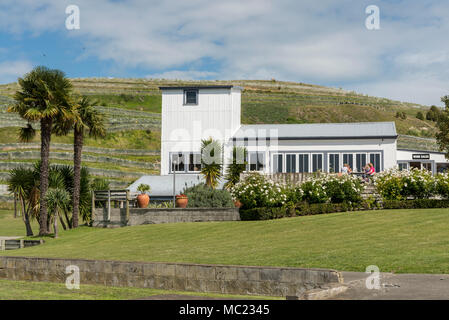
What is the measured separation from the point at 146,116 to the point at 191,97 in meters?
55.0

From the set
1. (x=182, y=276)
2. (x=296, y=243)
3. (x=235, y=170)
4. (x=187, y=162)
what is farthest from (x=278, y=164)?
(x=182, y=276)

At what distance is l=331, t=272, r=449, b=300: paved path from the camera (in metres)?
8.77


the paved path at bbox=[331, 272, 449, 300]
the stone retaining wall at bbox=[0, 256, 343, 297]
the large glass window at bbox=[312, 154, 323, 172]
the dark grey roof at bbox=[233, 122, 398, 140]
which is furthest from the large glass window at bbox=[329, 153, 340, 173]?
the paved path at bbox=[331, 272, 449, 300]

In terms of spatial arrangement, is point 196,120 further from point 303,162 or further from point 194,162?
point 303,162

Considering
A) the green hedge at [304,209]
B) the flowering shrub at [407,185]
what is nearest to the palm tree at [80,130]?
the green hedge at [304,209]

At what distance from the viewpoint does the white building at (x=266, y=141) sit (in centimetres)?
3547

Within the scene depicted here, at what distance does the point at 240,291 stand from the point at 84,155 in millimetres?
54033

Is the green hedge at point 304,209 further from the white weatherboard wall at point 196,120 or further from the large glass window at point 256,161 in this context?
the white weatherboard wall at point 196,120

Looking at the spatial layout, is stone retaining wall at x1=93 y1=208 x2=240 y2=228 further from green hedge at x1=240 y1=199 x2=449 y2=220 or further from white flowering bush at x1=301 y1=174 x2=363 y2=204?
white flowering bush at x1=301 y1=174 x2=363 y2=204

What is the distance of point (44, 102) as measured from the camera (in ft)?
102

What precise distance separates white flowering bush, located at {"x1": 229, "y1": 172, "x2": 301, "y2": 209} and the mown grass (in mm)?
1345

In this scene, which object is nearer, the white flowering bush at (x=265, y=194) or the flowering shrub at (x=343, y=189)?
the flowering shrub at (x=343, y=189)
